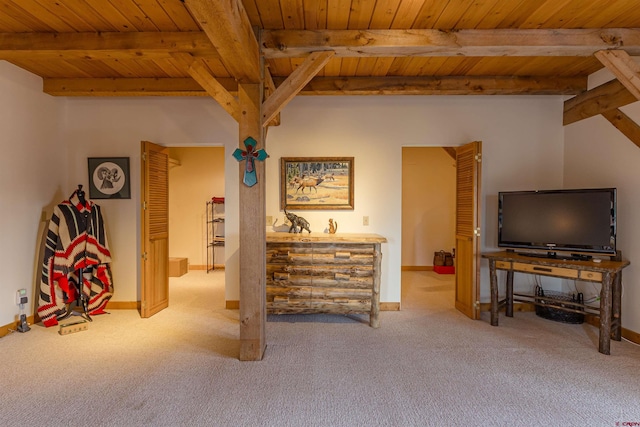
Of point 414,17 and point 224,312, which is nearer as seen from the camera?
point 414,17

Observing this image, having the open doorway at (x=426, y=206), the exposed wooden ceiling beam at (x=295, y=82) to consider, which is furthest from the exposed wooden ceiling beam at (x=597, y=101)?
the exposed wooden ceiling beam at (x=295, y=82)

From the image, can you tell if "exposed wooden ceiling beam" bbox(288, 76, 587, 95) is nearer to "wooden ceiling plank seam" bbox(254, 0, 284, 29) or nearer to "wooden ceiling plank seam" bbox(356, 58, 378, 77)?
"wooden ceiling plank seam" bbox(356, 58, 378, 77)

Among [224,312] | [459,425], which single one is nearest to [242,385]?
[459,425]

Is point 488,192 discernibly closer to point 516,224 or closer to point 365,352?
point 516,224

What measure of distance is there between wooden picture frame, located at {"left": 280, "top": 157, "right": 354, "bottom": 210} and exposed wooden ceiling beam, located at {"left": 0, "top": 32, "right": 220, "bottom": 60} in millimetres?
1703

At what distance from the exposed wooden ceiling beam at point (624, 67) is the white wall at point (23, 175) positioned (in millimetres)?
5687

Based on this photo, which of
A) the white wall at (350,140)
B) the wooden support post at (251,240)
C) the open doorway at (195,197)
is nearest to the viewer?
the wooden support post at (251,240)

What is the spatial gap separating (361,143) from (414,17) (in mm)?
1728

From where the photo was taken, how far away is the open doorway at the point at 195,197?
6.72 meters

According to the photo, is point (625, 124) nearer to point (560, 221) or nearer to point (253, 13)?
point (560, 221)

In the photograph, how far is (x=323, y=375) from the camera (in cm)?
256

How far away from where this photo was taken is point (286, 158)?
4.19m

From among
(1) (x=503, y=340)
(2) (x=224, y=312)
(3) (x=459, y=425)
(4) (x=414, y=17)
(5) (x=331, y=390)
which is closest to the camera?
(3) (x=459, y=425)

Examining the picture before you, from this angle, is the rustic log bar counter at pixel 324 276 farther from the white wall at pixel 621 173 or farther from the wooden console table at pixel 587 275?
the white wall at pixel 621 173
